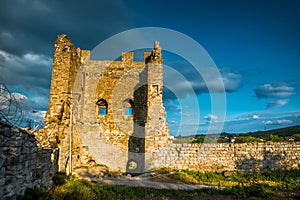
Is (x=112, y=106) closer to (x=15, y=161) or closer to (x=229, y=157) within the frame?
(x=229, y=157)

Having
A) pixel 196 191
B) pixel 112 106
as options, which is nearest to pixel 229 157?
pixel 196 191

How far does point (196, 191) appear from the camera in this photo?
9500 mm

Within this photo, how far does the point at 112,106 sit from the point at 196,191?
34.7 feet

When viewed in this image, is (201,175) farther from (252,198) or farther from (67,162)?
(67,162)

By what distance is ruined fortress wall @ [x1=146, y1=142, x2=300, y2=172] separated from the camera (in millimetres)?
13375

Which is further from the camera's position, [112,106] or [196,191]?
[112,106]

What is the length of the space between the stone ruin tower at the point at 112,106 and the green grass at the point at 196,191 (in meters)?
2.81

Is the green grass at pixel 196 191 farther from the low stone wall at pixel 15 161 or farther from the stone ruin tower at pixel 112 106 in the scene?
the stone ruin tower at pixel 112 106

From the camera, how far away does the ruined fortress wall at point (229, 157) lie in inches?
527

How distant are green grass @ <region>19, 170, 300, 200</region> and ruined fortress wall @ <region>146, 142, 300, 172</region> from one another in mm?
486

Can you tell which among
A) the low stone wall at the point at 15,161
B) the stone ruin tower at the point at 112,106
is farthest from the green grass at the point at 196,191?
the stone ruin tower at the point at 112,106

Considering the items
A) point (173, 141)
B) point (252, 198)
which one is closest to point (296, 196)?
point (252, 198)

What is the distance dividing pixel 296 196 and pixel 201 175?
5237 mm

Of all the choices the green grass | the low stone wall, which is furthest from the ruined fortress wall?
the low stone wall
